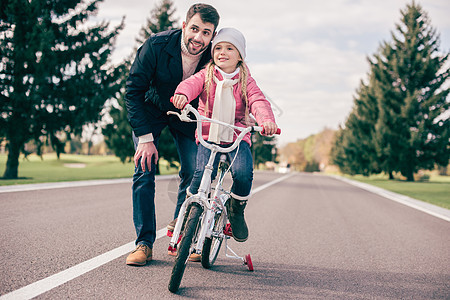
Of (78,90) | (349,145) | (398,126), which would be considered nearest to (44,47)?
(78,90)

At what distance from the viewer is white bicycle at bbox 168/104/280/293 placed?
2734 millimetres

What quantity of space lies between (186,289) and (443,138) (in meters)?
37.0

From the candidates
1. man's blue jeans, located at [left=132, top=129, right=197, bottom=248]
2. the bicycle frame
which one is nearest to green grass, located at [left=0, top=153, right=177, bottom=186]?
man's blue jeans, located at [left=132, top=129, right=197, bottom=248]

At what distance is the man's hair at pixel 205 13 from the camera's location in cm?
326

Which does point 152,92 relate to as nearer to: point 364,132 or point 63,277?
point 63,277

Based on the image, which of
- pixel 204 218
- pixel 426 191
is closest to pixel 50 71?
pixel 204 218

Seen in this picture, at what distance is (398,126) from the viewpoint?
119 feet

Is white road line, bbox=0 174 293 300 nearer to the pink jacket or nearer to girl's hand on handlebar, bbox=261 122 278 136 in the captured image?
the pink jacket

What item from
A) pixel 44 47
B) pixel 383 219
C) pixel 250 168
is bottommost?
pixel 383 219

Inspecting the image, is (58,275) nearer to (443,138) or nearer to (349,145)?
(443,138)

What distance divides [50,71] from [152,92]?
1529 centimetres

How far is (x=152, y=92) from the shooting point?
3676 mm

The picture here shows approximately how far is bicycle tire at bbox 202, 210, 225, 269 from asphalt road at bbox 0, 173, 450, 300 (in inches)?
3.9

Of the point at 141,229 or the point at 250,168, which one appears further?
the point at 141,229
